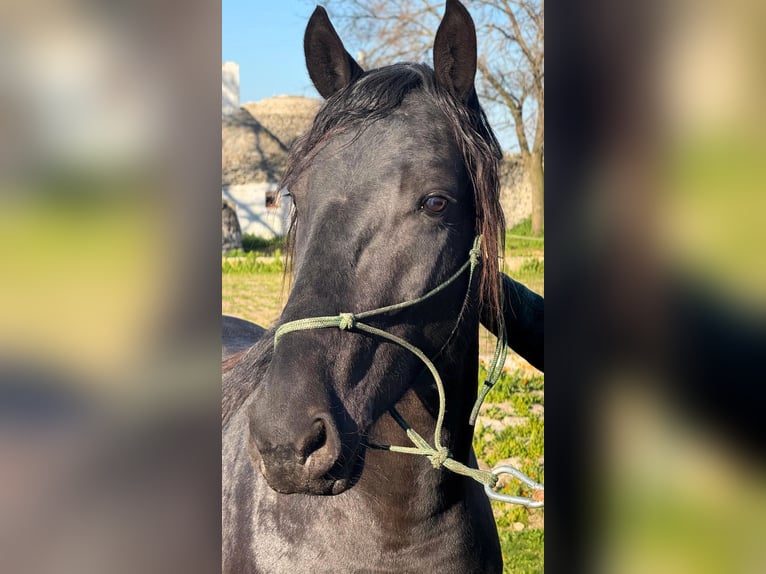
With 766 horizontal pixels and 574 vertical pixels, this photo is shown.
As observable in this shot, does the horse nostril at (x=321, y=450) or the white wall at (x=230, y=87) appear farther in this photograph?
Answer: the white wall at (x=230, y=87)

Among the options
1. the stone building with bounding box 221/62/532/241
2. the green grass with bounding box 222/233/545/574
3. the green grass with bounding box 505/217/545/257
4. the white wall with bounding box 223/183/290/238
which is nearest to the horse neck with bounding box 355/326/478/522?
the green grass with bounding box 222/233/545/574

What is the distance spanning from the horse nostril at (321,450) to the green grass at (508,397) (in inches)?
22.3

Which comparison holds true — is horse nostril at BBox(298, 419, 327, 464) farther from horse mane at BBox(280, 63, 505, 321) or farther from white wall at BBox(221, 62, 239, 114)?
white wall at BBox(221, 62, 239, 114)

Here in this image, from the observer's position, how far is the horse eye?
157 cm

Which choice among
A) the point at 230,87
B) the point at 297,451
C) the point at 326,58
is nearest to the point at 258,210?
the point at 230,87

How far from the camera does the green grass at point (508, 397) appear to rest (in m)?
1.75
